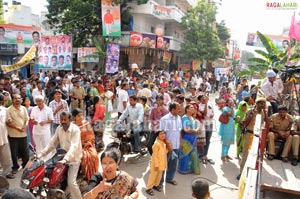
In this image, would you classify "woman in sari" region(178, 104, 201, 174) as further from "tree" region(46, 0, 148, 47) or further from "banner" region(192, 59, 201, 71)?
"banner" region(192, 59, 201, 71)

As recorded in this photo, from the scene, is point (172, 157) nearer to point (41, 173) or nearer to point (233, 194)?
point (233, 194)

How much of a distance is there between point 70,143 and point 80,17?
636 inches

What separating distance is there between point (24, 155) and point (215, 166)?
4103 mm

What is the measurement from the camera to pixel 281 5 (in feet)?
35.1

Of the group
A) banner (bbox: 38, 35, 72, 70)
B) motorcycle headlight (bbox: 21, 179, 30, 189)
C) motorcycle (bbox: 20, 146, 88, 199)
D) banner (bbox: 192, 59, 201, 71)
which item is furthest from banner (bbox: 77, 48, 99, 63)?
motorcycle headlight (bbox: 21, 179, 30, 189)

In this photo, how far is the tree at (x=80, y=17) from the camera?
739 inches

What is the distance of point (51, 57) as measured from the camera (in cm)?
1327

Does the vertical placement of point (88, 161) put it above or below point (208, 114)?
below

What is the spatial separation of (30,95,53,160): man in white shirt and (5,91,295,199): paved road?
748 mm

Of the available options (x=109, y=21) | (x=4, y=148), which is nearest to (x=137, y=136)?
(x=4, y=148)

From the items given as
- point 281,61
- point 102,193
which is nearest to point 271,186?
point 102,193

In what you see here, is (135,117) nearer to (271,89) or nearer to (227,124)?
(227,124)

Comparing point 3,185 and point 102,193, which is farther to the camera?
point 3,185

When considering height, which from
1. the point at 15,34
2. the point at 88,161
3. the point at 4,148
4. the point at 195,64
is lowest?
the point at 4,148
